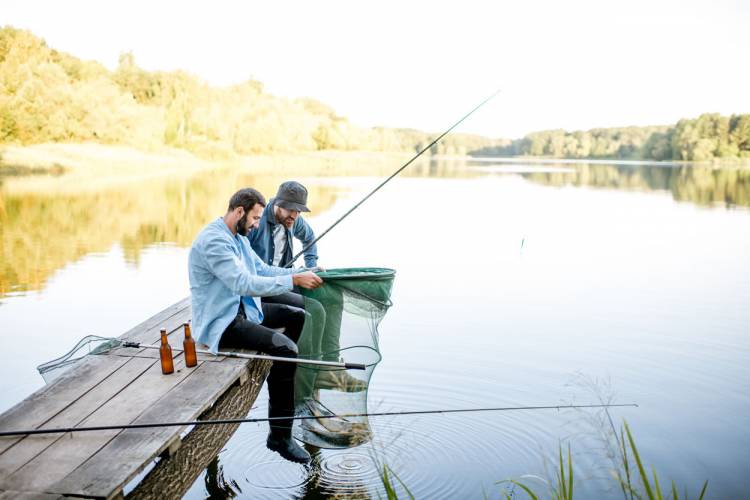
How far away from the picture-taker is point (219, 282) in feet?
13.5

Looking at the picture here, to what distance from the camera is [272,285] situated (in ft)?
13.2

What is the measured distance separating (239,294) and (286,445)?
43.7 inches

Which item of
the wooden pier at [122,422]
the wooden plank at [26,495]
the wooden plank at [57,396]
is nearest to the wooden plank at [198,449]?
the wooden pier at [122,422]

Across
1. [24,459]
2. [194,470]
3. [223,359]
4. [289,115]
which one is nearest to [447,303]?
[223,359]

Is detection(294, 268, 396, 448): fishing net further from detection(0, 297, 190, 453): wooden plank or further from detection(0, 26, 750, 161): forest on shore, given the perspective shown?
detection(0, 26, 750, 161): forest on shore

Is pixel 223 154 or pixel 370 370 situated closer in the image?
pixel 370 370

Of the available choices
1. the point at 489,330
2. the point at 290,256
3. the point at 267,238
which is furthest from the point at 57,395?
the point at 489,330

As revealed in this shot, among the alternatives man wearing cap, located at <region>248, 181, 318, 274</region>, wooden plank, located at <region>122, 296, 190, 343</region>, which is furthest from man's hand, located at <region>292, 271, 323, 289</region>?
wooden plank, located at <region>122, 296, 190, 343</region>

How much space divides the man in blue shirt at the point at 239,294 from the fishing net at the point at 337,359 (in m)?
0.22

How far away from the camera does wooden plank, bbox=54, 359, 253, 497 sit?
2.54 m

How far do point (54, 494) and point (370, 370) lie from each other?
7.81ft

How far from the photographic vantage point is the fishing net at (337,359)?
444cm

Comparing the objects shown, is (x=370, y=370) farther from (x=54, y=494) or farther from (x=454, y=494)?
(x=54, y=494)

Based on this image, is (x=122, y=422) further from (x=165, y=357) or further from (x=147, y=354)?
(x=147, y=354)
